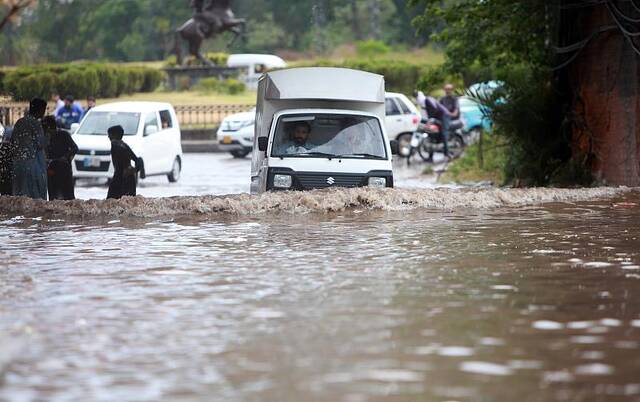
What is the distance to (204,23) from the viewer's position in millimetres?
61875

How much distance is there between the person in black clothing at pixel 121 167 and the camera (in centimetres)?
2002

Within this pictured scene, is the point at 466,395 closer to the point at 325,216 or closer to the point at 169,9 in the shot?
the point at 325,216

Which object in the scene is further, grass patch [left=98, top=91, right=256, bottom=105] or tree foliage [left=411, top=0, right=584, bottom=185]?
grass patch [left=98, top=91, right=256, bottom=105]

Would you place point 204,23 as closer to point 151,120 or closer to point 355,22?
point 355,22

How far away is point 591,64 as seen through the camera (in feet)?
73.0

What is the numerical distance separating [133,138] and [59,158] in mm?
8371

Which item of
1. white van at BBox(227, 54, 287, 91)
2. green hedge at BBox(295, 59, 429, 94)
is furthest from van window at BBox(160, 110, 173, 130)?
white van at BBox(227, 54, 287, 91)

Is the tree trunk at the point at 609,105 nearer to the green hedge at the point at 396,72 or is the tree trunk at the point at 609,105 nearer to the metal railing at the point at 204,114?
the metal railing at the point at 204,114

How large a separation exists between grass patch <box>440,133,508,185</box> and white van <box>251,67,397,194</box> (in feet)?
25.2

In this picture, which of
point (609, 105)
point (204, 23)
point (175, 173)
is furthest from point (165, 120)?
point (204, 23)

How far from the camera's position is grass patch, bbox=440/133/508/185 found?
2891 cm

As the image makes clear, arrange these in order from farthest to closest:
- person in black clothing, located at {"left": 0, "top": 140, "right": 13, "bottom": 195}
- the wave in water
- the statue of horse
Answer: the statue of horse, person in black clothing, located at {"left": 0, "top": 140, "right": 13, "bottom": 195}, the wave in water

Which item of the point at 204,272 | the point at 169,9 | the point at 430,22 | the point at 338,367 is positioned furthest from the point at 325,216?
the point at 169,9

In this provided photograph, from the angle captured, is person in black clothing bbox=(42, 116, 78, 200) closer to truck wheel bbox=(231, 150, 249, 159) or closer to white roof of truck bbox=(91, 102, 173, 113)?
white roof of truck bbox=(91, 102, 173, 113)
